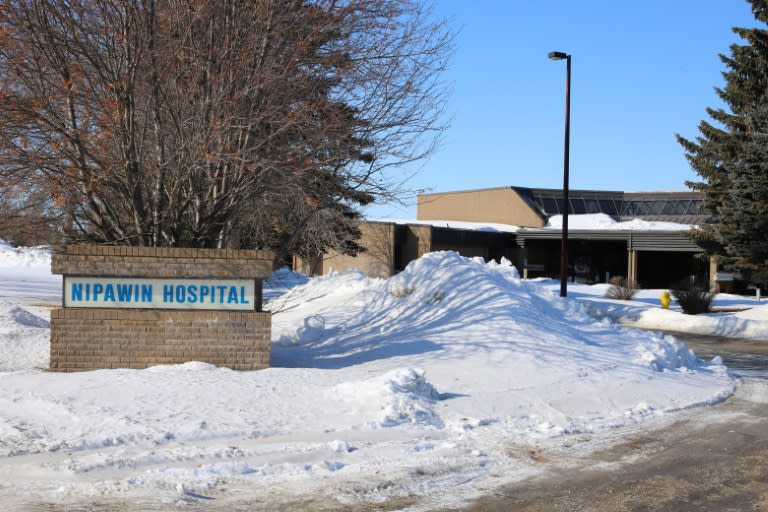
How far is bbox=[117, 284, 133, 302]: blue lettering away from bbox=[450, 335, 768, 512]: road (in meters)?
5.71

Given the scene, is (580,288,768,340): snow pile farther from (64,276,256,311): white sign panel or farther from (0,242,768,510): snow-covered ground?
(64,276,256,311): white sign panel

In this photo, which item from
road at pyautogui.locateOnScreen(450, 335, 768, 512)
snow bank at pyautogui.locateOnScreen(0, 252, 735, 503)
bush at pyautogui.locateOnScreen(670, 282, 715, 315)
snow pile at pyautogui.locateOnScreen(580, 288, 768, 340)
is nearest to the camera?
road at pyautogui.locateOnScreen(450, 335, 768, 512)

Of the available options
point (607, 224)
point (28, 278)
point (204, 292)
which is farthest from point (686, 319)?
point (28, 278)

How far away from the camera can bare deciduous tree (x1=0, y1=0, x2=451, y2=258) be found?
1023 centimetres

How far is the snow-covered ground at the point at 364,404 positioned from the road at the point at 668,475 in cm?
34

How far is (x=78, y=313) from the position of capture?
980 cm

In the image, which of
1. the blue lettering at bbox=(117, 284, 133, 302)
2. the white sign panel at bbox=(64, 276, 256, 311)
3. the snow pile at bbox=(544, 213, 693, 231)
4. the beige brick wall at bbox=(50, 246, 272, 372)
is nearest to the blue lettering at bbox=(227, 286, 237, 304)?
the white sign panel at bbox=(64, 276, 256, 311)

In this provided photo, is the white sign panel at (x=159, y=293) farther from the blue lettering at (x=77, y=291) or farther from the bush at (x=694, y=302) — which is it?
the bush at (x=694, y=302)

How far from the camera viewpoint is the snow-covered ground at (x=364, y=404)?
6.38m

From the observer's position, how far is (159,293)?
395 inches

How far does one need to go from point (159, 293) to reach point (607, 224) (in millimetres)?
42365

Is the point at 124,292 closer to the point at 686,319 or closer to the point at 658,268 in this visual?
the point at 686,319

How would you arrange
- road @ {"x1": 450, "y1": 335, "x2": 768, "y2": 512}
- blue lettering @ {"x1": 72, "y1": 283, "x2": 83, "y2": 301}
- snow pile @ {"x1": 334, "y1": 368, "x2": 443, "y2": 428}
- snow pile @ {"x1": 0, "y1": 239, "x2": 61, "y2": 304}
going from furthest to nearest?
snow pile @ {"x1": 0, "y1": 239, "x2": 61, "y2": 304}
blue lettering @ {"x1": 72, "y1": 283, "x2": 83, "y2": 301}
snow pile @ {"x1": 334, "y1": 368, "x2": 443, "y2": 428}
road @ {"x1": 450, "y1": 335, "x2": 768, "y2": 512}

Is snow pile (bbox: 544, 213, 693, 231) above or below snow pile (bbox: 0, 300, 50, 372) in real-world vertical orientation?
above
